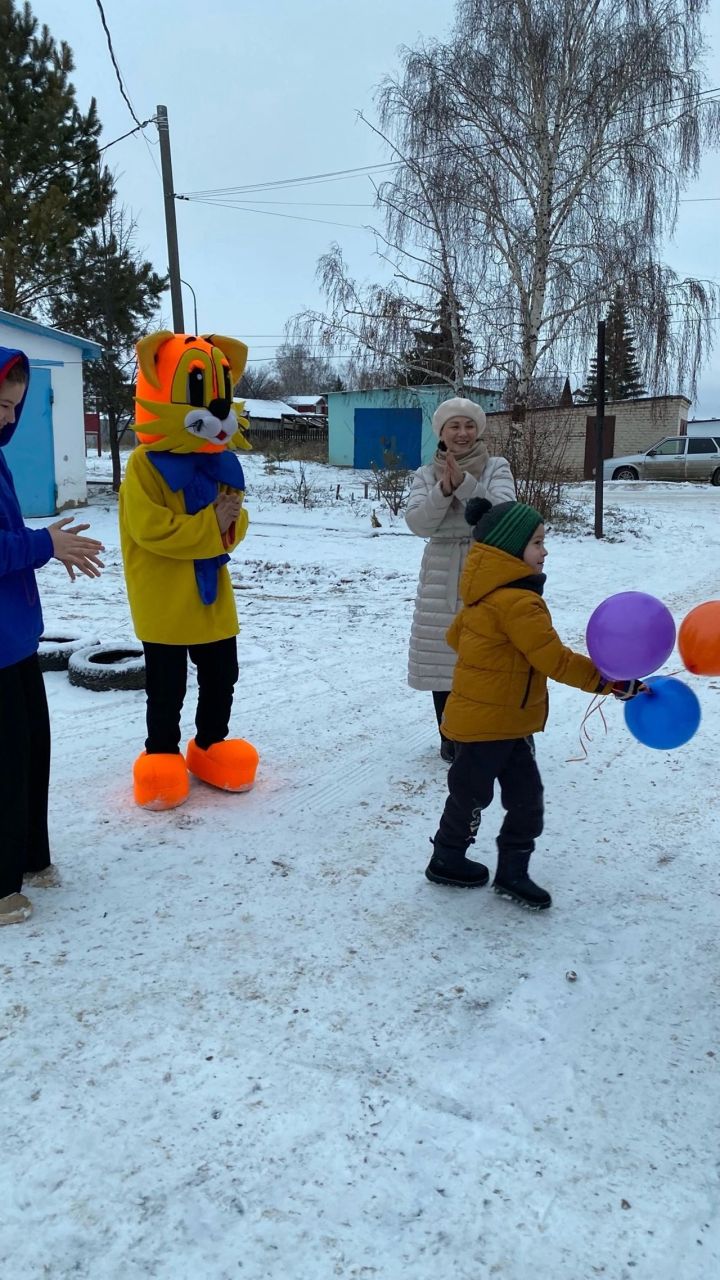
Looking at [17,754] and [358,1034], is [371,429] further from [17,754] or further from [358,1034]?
[358,1034]

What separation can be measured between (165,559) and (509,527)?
1.47 m

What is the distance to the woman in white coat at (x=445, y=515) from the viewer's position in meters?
3.73

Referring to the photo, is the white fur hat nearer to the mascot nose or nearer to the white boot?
the mascot nose

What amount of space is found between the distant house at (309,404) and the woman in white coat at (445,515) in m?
61.2

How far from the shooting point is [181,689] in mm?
3512

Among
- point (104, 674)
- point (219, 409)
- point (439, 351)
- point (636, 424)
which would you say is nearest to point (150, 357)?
point (219, 409)

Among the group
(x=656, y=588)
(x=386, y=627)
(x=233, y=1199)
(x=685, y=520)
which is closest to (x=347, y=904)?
(x=233, y=1199)

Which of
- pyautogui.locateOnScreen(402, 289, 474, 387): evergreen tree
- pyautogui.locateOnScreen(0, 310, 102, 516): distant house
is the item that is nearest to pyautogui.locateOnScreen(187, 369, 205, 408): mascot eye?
pyautogui.locateOnScreen(0, 310, 102, 516): distant house

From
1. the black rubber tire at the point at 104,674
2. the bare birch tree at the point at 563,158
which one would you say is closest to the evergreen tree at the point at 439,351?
the bare birch tree at the point at 563,158

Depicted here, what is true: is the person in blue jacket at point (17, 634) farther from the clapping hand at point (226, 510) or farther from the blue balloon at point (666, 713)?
the blue balloon at point (666, 713)

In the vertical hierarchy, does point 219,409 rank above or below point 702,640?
above

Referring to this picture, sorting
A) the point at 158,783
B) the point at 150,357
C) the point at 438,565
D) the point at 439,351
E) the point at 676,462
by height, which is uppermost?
the point at 439,351

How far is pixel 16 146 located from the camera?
16094 millimetres

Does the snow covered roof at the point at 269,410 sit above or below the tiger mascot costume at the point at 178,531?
above
